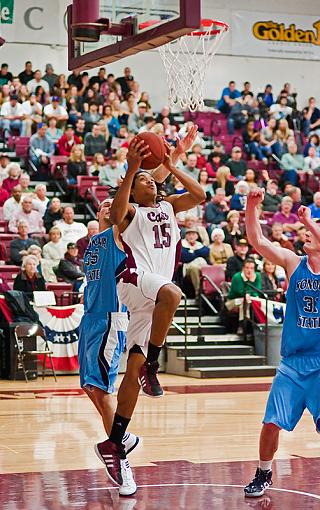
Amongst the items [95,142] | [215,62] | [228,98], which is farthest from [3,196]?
[215,62]

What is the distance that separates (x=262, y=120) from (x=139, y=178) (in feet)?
56.3

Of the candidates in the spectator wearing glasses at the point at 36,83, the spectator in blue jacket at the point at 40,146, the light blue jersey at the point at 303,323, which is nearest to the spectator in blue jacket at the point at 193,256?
the spectator in blue jacket at the point at 40,146

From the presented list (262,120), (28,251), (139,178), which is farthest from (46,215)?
(139,178)

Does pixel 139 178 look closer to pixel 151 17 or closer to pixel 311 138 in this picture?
pixel 151 17

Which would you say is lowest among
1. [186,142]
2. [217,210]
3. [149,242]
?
[217,210]

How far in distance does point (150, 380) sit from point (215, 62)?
21451mm

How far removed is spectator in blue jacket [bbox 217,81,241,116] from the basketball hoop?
496 inches

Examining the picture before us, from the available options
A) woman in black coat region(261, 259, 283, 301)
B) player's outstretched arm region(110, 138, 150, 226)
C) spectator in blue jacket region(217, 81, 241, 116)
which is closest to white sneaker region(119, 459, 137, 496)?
player's outstretched arm region(110, 138, 150, 226)

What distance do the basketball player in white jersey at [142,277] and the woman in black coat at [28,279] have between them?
7.69 meters

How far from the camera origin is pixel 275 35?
1076 inches

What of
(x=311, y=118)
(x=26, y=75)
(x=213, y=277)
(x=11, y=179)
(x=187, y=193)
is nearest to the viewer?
(x=187, y=193)

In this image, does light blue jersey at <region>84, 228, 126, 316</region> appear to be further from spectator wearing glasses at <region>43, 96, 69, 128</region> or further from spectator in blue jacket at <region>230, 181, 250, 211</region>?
spectator wearing glasses at <region>43, 96, 69, 128</region>

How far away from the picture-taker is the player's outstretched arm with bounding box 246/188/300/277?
6.48m

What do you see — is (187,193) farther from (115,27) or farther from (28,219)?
(28,219)
